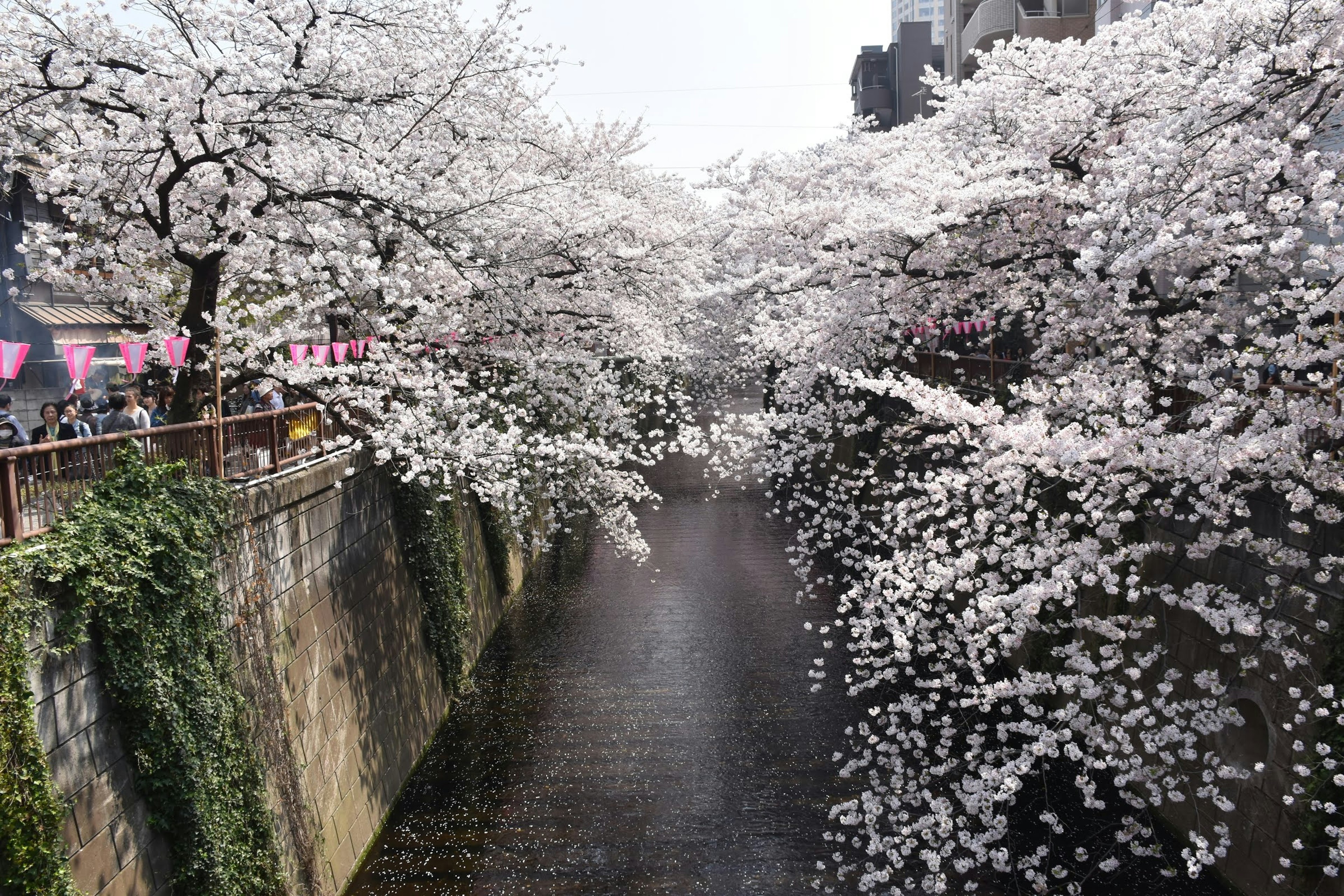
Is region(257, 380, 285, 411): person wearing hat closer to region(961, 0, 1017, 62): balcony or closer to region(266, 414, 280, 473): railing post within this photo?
region(266, 414, 280, 473): railing post

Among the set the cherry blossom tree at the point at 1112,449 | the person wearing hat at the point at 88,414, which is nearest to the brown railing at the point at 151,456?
the person wearing hat at the point at 88,414

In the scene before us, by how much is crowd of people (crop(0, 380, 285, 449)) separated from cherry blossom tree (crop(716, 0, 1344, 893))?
22.8 ft

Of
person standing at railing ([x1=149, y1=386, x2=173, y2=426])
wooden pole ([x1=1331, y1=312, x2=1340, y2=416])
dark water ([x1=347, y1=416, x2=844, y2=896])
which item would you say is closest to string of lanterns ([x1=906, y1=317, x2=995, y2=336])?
dark water ([x1=347, y1=416, x2=844, y2=896])

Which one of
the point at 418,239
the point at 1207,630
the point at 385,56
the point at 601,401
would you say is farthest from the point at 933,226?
the point at 601,401

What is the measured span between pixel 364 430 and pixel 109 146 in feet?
15.0

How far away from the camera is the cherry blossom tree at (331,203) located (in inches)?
335

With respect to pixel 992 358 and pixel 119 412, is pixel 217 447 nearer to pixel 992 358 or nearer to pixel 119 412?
pixel 119 412

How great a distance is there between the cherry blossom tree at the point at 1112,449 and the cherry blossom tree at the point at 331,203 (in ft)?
15.3

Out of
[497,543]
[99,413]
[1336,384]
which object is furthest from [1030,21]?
[99,413]

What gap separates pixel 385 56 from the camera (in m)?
11.7

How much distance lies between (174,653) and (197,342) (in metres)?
3.89

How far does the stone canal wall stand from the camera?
235 inches

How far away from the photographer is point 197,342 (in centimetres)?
948

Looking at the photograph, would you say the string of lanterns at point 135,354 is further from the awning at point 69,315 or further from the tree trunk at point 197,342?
the awning at point 69,315
